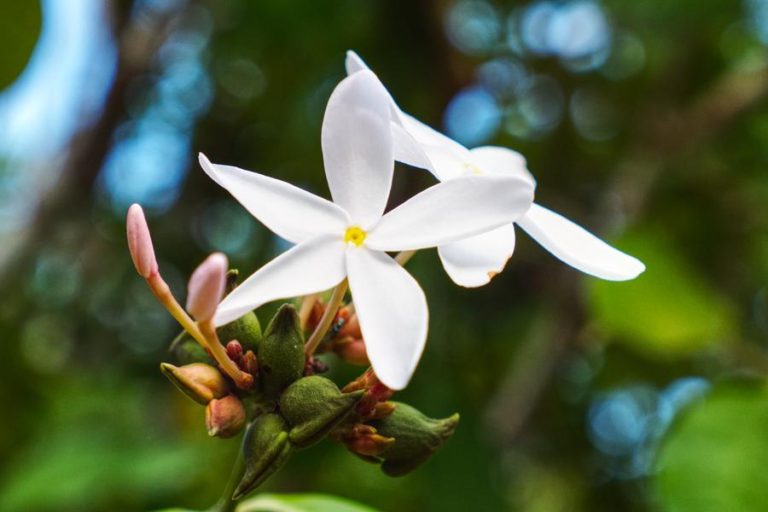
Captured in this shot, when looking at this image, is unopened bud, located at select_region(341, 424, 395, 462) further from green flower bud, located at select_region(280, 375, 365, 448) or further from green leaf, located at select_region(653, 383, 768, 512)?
green leaf, located at select_region(653, 383, 768, 512)

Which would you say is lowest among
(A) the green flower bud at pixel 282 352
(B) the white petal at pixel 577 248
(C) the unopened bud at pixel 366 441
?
(C) the unopened bud at pixel 366 441

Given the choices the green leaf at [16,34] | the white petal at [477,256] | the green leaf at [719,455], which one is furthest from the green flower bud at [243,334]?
the green leaf at [16,34]

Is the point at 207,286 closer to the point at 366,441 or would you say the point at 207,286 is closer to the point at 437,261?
the point at 366,441

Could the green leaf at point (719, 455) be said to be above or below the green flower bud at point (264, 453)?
below

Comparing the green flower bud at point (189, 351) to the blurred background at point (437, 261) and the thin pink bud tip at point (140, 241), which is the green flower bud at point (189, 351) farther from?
the blurred background at point (437, 261)

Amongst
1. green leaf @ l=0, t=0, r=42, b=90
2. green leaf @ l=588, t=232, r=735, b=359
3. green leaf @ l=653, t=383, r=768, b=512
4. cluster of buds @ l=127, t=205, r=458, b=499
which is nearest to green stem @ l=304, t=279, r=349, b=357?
cluster of buds @ l=127, t=205, r=458, b=499

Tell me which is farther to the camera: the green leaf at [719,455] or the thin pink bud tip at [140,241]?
the green leaf at [719,455]

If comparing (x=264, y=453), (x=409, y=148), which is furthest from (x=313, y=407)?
(x=409, y=148)

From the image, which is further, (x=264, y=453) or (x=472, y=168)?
(x=472, y=168)
